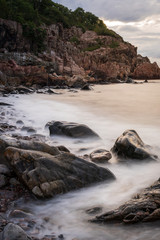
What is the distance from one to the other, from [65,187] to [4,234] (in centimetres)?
119

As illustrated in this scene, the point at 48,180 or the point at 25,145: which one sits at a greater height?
the point at 25,145

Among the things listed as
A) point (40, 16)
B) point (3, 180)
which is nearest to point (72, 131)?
point (3, 180)

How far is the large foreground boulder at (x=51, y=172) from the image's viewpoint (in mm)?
2908

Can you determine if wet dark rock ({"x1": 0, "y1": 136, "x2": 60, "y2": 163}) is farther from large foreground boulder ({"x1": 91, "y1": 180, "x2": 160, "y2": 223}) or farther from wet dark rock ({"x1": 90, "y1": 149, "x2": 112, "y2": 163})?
large foreground boulder ({"x1": 91, "y1": 180, "x2": 160, "y2": 223})

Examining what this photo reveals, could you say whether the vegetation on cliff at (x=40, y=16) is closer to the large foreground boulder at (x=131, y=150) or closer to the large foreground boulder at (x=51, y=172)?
the large foreground boulder at (x=131, y=150)

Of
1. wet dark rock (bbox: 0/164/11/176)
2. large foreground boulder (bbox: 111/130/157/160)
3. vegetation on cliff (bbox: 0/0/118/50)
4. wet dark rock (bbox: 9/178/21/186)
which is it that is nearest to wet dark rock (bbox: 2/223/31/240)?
wet dark rock (bbox: 9/178/21/186)

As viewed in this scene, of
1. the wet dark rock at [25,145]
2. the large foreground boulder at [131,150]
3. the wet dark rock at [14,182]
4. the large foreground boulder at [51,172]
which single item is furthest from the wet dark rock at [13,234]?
the large foreground boulder at [131,150]

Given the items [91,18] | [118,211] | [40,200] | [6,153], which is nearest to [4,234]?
[40,200]

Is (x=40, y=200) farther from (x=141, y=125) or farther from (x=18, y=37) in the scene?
(x=18, y=37)

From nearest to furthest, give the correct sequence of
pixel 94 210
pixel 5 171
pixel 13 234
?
pixel 13 234 < pixel 94 210 < pixel 5 171

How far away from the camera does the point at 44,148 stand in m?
3.67

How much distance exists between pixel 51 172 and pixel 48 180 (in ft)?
0.43

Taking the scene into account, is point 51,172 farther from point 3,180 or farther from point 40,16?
point 40,16

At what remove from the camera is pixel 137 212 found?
231 cm
